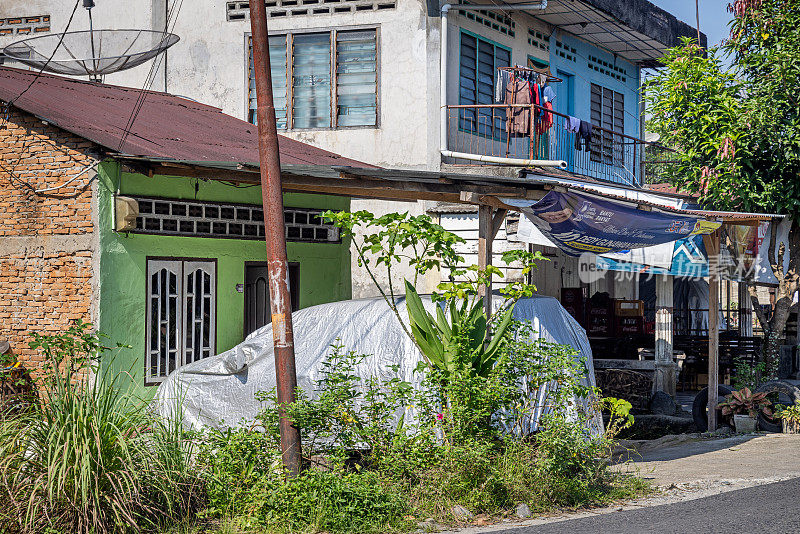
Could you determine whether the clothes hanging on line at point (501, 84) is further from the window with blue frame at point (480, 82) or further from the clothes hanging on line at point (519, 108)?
the window with blue frame at point (480, 82)

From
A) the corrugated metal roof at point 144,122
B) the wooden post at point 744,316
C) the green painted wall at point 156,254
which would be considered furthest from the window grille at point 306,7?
the wooden post at point 744,316

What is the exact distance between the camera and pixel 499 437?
8.29 metres

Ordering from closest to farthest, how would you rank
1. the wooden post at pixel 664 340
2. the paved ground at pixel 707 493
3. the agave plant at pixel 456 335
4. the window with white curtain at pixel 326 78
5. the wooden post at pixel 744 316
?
the paved ground at pixel 707 493
the agave plant at pixel 456 335
the wooden post at pixel 664 340
the window with white curtain at pixel 326 78
the wooden post at pixel 744 316

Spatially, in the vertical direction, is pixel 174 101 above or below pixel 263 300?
above

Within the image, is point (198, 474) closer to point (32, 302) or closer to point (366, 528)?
point (366, 528)

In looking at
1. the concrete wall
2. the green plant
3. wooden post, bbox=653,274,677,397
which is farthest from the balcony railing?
the green plant

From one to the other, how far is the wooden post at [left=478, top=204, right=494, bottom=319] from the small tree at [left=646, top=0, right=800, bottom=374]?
19.9 feet

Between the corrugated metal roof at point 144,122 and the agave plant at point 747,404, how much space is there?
6.50 metres

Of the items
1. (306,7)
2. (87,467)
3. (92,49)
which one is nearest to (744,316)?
(306,7)

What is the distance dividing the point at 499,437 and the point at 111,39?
7.46 meters

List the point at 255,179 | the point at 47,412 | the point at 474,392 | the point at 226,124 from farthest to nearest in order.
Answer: the point at 226,124 < the point at 255,179 < the point at 474,392 < the point at 47,412

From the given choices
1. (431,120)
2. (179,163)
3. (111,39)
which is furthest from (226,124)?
(179,163)

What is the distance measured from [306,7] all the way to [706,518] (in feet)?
38.8

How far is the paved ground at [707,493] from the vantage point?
24.3 feet
